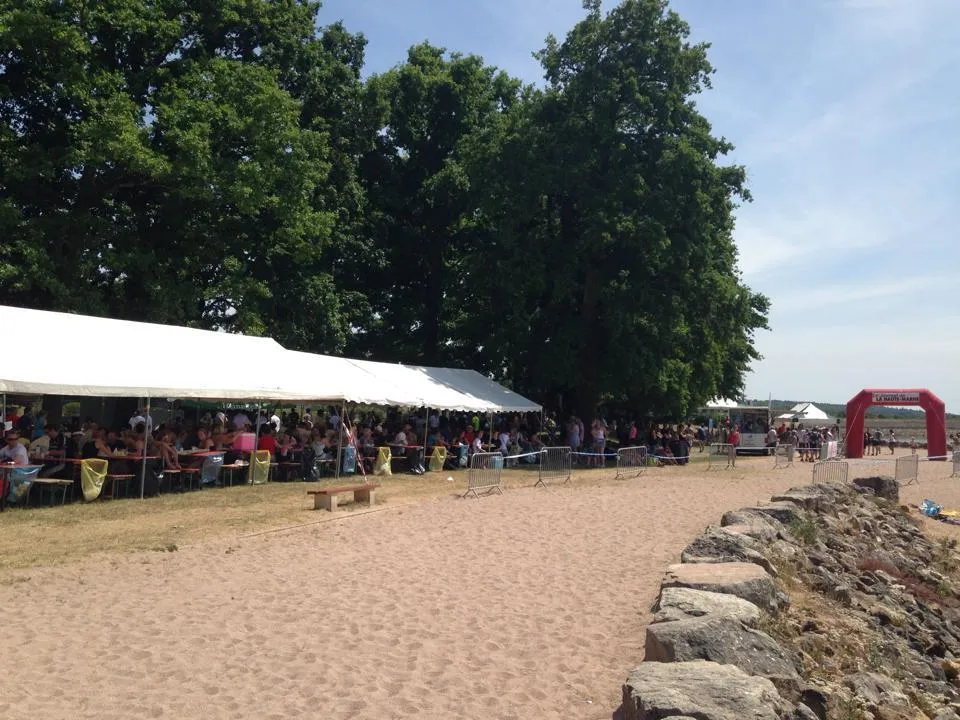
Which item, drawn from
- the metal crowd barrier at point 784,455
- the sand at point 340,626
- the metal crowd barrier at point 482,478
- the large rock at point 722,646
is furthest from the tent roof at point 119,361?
the metal crowd barrier at point 784,455

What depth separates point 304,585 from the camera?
28.8 feet

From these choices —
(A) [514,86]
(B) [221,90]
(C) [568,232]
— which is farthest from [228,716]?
(A) [514,86]

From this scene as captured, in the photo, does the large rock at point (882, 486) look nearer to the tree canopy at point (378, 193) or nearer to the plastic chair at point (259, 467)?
the tree canopy at point (378, 193)

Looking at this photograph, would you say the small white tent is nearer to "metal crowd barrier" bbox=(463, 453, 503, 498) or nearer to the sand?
"metal crowd barrier" bbox=(463, 453, 503, 498)

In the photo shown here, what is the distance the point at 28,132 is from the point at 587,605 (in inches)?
897

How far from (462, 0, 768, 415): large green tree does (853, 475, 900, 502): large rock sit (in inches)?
357

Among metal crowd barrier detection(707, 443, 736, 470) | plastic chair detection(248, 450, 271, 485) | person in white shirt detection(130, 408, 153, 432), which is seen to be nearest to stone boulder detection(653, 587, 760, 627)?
plastic chair detection(248, 450, 271, 485)

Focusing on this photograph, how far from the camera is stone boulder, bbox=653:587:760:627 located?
20.7 feet

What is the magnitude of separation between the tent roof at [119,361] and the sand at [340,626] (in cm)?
471

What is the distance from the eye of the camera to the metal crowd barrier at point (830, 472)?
72.2 ft

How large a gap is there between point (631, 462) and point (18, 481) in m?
16.5

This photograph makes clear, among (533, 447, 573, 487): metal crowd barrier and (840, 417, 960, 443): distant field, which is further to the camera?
(840, 417, 960, 443): distant field

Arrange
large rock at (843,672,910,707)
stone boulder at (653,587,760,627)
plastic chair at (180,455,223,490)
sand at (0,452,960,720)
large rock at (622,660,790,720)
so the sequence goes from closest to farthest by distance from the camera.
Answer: large rock at (622,660,790,720) < sand at (0,452,960,720) < stone boulder at (653,587,760,627) < large rock at (843,672,910,707) < plastic chair at (180,455,223,490)

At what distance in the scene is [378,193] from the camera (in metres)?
36.2
